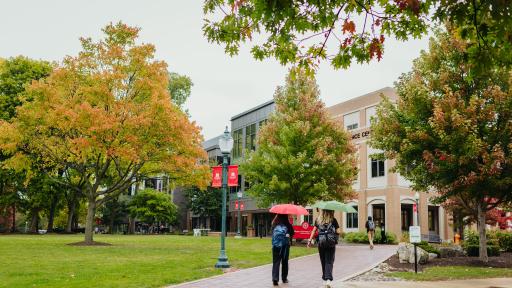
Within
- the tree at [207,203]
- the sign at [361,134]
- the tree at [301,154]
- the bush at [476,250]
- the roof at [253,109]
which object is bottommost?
the bush at [476,250]

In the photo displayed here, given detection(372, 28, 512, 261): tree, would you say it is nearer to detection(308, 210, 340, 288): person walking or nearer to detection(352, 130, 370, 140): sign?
detection(308, 210, 340, 288): person walking

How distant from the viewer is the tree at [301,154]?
94.4 ft

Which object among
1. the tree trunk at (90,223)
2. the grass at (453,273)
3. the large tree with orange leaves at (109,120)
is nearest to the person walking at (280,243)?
the grass at (453,273)

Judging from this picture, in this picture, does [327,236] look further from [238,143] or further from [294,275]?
[238,143]

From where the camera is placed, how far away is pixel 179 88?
55719 millimetres

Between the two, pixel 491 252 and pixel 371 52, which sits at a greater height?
pixel 371 52

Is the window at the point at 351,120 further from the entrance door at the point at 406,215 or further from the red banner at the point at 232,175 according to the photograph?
the red banner at the point at 232,175

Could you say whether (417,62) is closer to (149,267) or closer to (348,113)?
(149,267)

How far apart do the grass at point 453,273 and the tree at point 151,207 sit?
153ft

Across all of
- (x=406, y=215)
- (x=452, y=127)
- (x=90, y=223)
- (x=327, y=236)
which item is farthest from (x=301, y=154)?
(x=327, y=236)

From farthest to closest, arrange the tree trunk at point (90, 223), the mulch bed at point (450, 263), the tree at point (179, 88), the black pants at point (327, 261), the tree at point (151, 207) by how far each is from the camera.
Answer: the tree at point (151, 207) < the tree at point (179, 88) < the tree trunk at point (90, 223) < the mulch bed at point (450, 263) < the black pants at point (327, 261)

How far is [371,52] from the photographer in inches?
318

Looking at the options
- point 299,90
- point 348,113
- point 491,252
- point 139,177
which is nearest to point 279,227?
point 491,252

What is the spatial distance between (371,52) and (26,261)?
13.0m
